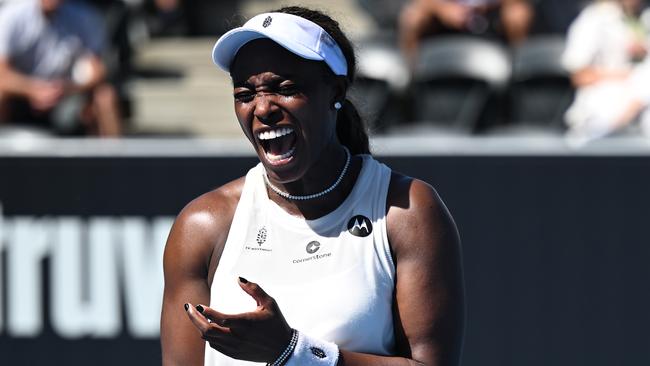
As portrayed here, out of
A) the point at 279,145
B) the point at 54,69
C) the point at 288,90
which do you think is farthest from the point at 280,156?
the point at 54,69

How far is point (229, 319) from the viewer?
2021mm

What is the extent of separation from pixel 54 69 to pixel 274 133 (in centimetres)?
522

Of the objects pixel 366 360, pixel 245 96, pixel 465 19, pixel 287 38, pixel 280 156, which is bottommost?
pixel 366 360

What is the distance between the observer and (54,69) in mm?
7117

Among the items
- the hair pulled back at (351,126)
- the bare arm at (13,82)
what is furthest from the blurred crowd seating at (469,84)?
the hair pulled back at (351,126)

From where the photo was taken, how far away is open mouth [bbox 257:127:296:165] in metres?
2.20

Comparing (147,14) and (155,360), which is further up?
(147,14)

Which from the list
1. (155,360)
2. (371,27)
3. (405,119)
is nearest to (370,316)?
(155,360)

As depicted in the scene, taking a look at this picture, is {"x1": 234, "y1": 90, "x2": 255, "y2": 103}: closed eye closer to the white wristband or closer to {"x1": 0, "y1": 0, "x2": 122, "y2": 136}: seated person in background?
the white wristband

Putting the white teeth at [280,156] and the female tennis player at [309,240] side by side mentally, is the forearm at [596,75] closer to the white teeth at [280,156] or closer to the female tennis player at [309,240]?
the female tennis player at [309,240]

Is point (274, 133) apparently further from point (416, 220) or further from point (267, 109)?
point (416, 220)

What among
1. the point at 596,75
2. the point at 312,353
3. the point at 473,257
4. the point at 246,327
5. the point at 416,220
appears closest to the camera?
the point at 246,327

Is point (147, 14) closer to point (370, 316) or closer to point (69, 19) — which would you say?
point (69, 19)

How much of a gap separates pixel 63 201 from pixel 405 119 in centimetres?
304
